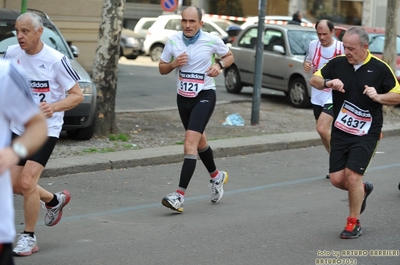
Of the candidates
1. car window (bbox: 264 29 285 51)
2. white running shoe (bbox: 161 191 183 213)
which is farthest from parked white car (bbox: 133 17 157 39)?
white running shoe (bbox: 161 191 183 213)

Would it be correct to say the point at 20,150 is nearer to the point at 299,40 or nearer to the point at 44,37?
the point at 44,37

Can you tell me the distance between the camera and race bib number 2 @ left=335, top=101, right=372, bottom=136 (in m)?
6.74

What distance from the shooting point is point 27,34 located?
602cm

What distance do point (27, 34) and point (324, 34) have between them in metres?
4.71

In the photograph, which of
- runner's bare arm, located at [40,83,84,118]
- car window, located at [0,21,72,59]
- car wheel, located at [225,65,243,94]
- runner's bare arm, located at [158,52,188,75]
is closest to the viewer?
runner's bare arm, located at [40,83,84,118]

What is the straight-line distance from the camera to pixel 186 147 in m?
7.73

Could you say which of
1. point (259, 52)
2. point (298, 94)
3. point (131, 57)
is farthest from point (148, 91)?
point (131, 57)

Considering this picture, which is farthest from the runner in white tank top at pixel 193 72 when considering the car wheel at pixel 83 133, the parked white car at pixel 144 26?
the parked white car at pixel 144 26

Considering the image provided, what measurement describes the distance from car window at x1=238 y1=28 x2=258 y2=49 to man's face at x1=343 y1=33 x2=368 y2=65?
12.4 m

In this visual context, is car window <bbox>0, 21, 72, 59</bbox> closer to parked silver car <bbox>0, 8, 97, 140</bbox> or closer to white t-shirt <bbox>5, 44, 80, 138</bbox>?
parked silver car <bbox>0, 8, 97, 140</bbox>

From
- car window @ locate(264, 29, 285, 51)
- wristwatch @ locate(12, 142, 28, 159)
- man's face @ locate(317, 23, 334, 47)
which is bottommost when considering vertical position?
car window @ locate(264, 29, 285, 51)

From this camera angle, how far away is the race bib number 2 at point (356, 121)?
6.74 m

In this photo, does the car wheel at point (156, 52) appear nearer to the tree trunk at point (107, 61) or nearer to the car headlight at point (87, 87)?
the tree trunk at point (107, 61)

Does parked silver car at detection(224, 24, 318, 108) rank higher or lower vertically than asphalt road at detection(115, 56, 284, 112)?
higher
